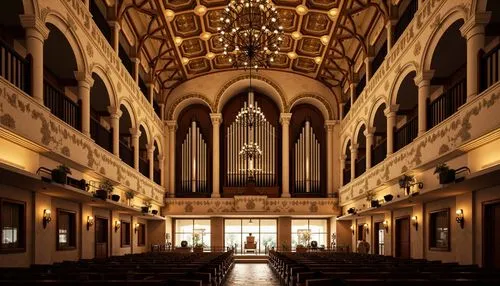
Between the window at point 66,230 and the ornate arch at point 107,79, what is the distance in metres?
5.03

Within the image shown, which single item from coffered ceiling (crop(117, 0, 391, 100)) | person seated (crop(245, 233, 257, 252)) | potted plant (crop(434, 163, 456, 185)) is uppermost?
coffered ceiling (crop(117, 0, 391, 100))

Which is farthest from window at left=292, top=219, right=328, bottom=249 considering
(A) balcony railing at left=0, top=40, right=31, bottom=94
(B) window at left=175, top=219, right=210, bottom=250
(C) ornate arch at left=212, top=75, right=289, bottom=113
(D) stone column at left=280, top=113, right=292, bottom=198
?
(A) balcony railing at left=0, top=40, right=31, bottom=94

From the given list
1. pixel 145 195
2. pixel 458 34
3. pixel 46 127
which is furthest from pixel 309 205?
pixel 46 127

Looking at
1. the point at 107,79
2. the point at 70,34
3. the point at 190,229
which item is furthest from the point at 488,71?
the point at 190,229

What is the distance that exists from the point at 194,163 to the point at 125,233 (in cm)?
1100

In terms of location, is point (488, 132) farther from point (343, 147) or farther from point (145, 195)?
point (343, 147)

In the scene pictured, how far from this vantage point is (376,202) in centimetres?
2327

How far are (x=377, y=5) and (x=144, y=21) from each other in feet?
37.5

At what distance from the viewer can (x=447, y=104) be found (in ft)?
55.1

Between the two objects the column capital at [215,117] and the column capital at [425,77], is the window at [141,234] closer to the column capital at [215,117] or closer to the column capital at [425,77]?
the column capital at [215,117]

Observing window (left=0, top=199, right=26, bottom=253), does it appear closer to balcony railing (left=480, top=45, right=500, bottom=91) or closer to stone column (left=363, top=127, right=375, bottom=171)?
balcony railing (left=480, top=45, right=500, bottom=91)

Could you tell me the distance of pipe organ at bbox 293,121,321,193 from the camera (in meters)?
38.1

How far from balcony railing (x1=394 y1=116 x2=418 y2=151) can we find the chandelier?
5979 millimetres

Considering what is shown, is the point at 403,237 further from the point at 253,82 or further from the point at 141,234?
the point at 253,82
